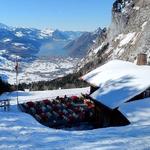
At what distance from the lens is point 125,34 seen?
153m

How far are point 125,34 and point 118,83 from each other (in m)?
122

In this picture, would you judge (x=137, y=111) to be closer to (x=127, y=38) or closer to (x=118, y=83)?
(x=118, y=83)

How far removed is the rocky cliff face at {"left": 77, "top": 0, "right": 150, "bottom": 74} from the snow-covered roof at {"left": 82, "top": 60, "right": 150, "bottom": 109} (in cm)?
7409

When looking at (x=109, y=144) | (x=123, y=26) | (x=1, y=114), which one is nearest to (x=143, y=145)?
(x=109, y=144)

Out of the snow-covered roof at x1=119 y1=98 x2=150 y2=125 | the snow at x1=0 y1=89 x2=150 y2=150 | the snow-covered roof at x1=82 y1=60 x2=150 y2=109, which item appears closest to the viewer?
the snow at x1=0 y1=89 x2=150 y2=150

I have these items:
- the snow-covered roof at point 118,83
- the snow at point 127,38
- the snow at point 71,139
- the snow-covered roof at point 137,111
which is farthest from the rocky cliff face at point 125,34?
the snow at point 71,139

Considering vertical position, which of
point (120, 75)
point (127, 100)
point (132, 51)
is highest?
point (132, 51)

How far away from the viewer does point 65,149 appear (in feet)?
56.3

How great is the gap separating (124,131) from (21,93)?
30912 millimetres

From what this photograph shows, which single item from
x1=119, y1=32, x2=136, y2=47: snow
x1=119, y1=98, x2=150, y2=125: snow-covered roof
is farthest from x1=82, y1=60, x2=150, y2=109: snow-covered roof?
x1=119, y1=32, x2=136, y2=47: snow

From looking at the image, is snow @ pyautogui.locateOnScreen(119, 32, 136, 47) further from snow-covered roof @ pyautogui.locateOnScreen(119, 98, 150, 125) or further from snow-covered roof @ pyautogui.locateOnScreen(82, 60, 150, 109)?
snow-covered roof @ pyautogui.locateOnScreen(119, 98, 150, 125)

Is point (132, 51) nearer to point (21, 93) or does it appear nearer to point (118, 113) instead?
point (21, 93)

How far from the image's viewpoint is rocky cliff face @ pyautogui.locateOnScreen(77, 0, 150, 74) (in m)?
124

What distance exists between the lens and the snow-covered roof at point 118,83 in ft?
96.4
